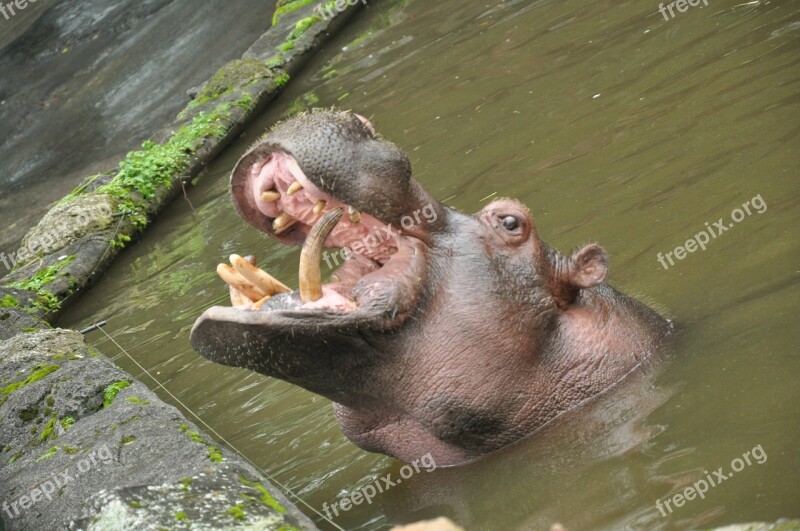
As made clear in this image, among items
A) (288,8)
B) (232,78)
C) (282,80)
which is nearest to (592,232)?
(282,80)

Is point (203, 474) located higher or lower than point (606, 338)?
higher

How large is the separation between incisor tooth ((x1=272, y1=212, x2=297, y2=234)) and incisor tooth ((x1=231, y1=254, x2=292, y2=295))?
227mm

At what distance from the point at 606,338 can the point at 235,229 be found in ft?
19.2

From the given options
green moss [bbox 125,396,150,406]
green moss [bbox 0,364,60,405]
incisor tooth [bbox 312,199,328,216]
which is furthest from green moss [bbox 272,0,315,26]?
incisor tooth [bbox 312,199,328,216]

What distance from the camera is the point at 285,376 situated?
3924 millimetres

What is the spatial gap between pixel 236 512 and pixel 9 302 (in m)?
6.46

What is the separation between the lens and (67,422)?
17.9ft

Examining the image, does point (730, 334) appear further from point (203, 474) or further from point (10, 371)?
point (10, 371)

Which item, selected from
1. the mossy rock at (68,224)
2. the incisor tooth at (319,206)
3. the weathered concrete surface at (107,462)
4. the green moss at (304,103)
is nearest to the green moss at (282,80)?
the green moss at (304,103)

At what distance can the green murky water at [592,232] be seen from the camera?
3.95 meters

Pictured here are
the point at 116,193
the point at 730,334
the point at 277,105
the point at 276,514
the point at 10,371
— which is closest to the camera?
the point at 276,514

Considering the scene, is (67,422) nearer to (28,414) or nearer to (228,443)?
(28,414)

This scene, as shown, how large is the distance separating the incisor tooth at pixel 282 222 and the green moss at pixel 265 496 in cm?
95

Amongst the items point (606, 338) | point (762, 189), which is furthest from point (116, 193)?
point (606, 338)
